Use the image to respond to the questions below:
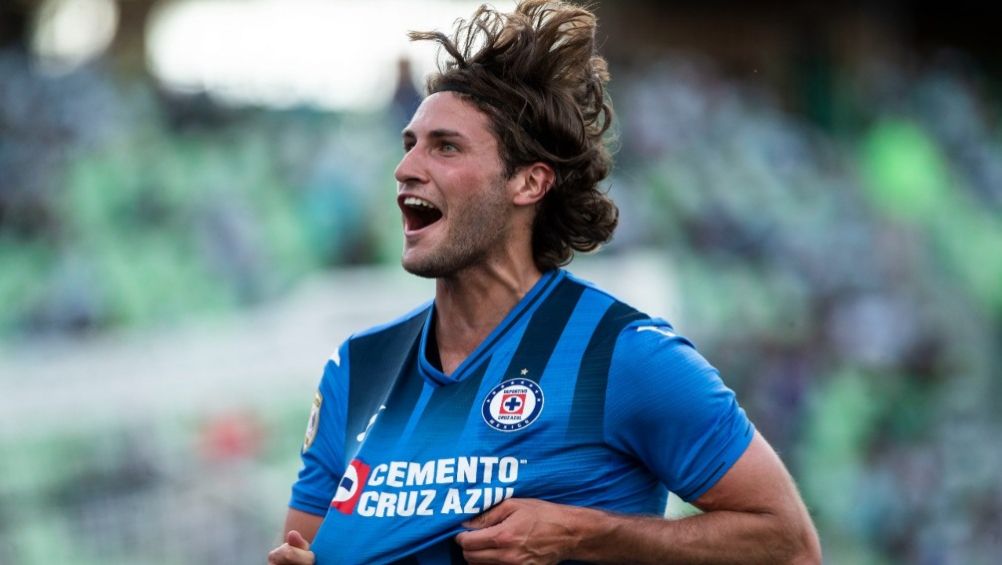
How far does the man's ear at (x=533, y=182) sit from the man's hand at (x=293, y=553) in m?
0.92

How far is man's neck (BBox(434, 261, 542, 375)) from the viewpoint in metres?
3.24

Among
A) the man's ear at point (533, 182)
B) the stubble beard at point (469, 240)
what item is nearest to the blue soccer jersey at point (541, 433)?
the stubble beard at point (469, 240)

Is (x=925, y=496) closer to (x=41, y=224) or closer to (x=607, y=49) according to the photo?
(x=607, y=49)

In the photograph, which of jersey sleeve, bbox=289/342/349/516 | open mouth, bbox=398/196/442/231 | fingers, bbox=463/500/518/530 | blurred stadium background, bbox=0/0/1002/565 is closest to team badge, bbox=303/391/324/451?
jersey sleeve, bbox=289/342/349/516

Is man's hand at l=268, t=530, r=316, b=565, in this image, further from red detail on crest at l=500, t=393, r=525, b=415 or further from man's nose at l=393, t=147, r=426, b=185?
man's nose at l=393, t=147, r=426, b=185

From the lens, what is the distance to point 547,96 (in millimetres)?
3367

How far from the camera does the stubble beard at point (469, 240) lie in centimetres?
321

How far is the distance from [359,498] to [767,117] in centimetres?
1219

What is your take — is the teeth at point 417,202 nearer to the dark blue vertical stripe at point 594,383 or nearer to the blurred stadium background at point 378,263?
the dark blue vertical stripe at point 594,383

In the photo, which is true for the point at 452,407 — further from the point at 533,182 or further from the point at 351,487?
the point at 533,182

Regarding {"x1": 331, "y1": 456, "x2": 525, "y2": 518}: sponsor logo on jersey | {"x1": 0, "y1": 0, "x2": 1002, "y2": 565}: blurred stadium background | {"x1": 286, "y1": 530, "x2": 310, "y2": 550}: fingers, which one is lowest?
{"x1": 286, "y1": 530, "x2": 310, "y2": 550}: fingers

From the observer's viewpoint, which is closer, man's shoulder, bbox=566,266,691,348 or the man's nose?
man's shoulder, bbox=566,266,691,348

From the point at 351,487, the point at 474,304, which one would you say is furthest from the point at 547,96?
the point at 351,487

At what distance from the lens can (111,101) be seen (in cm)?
948
